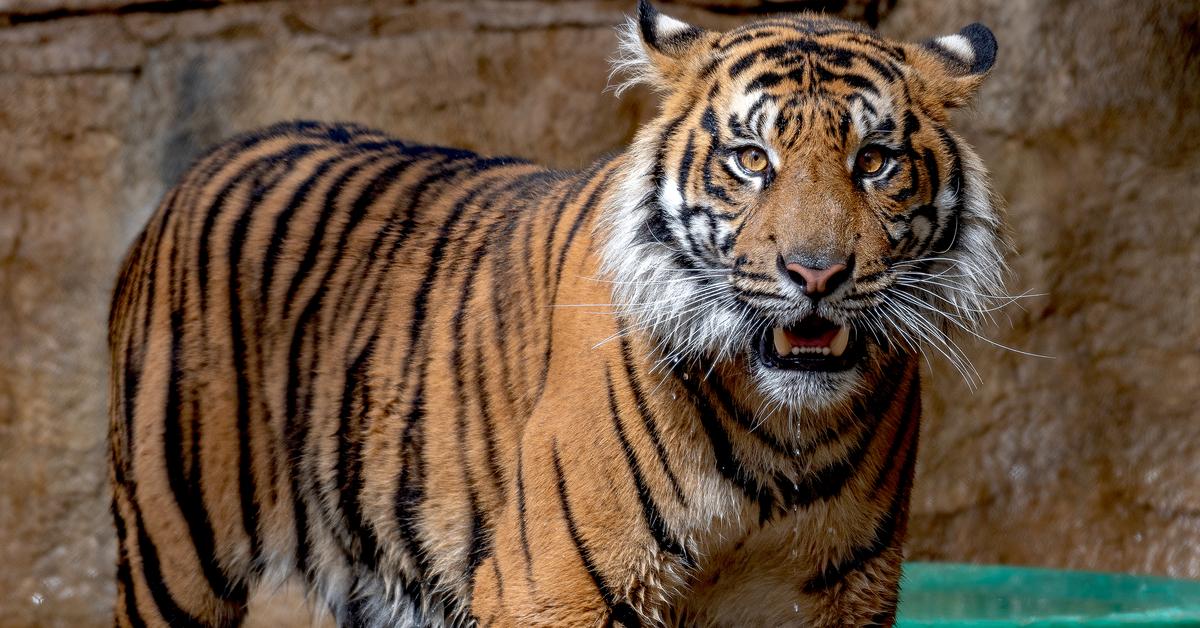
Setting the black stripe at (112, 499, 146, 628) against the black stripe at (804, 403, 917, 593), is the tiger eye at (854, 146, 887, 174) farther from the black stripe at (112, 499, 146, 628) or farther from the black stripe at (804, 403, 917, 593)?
the black stripe at (112, 499, 146, 628)

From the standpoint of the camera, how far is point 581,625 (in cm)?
218

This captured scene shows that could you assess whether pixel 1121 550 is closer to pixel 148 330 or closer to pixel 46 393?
pixel 148 330

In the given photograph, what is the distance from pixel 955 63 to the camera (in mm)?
2297

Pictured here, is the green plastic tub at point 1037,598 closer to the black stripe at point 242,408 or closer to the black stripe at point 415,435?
the black stripe at point 415,435

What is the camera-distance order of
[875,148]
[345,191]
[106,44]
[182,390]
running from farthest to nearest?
[106,44] → [345,191] → [182,390] → [875,148]

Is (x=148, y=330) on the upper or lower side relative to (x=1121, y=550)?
upper

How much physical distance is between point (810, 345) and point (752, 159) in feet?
0.96

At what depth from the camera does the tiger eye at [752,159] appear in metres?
2.07

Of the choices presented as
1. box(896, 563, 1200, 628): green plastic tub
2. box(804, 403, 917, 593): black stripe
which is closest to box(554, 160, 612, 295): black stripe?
box(804, 403, 917, 593): black stripe

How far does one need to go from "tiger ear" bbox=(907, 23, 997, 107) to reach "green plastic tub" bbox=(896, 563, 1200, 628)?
1652mm

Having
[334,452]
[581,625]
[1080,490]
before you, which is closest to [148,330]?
[334,452]

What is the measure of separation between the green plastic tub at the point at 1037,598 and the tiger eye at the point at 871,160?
175 centimetres

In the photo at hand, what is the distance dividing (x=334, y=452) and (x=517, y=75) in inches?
69.5

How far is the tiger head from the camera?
2.00m
